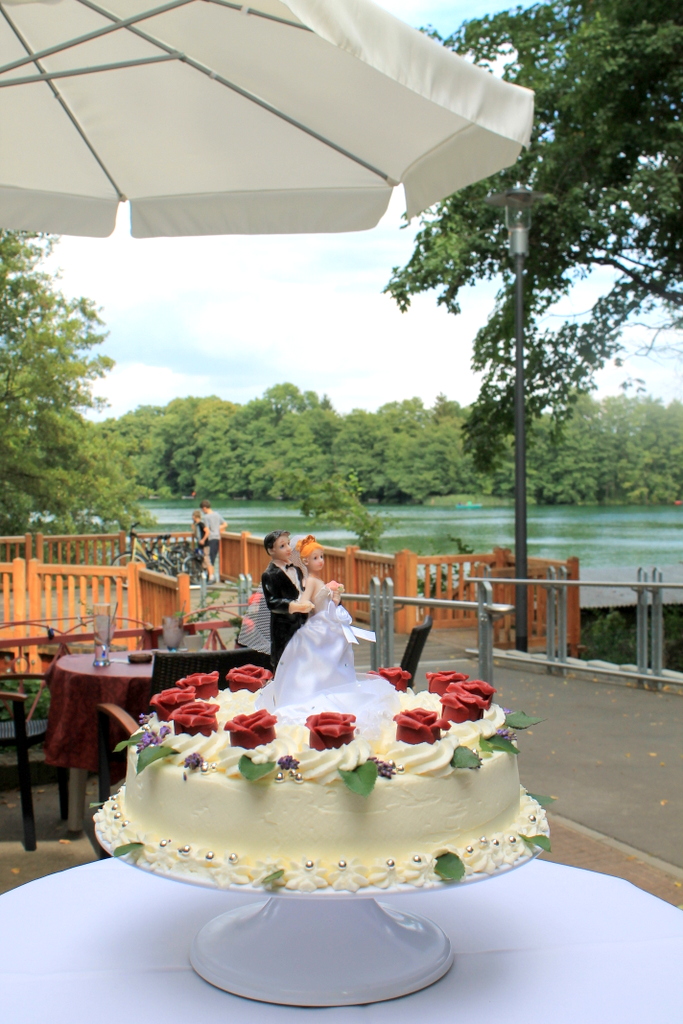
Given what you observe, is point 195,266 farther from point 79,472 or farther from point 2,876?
point 2,876

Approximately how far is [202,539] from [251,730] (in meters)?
18.1

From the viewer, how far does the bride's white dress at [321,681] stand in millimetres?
1865

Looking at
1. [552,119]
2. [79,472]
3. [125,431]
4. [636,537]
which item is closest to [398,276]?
[552,119]

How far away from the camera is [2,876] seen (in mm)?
4137

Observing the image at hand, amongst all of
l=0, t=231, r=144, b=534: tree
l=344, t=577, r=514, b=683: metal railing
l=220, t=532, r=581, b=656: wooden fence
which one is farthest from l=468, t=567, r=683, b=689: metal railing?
l=0, t=231, r=144, b=534: tree

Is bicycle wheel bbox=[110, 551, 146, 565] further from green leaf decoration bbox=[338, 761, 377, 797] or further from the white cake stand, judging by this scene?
green leaf decoration bbox=[338, 761, 377, 797]

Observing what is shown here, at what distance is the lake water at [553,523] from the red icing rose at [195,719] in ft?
123

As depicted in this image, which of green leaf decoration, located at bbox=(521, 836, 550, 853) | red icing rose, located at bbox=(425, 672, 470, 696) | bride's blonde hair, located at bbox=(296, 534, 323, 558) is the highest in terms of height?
bride's blonde hair, located at bbox=(296, 534, 323, 558)

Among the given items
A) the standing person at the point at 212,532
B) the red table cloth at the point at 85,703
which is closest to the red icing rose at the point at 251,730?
the red table cloth at the point at 85,703

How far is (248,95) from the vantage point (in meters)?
3.25

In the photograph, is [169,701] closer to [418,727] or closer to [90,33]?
[418,727]

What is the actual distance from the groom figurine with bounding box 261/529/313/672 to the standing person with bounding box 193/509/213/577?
56.3ft

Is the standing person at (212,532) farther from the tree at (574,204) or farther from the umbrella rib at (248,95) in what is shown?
the umbrella rib at (248,95)

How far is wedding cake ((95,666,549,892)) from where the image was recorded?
4.84 feet
